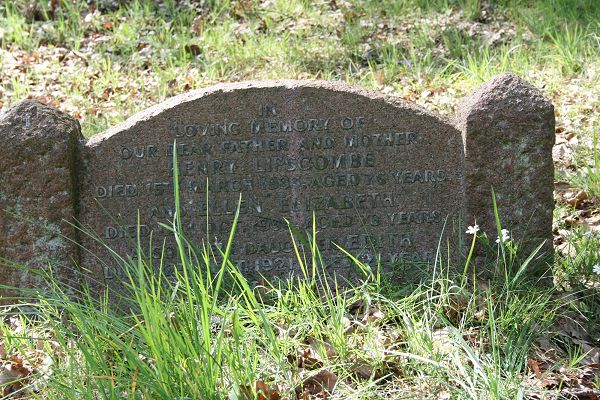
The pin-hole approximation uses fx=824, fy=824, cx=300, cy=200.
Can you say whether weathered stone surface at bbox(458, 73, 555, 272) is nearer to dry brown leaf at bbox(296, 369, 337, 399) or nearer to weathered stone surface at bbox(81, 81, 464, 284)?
weathered stone surface at bbox(81, 81, 464, 284)

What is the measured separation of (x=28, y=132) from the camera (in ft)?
11.7

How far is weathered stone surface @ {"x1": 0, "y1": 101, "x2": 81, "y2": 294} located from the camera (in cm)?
357

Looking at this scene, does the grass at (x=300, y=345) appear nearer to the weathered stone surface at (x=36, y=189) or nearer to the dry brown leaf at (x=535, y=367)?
the dry brown leaf at (x=535, y=367)

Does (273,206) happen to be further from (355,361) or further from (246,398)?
(246,398)

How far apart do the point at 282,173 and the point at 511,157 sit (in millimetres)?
1029

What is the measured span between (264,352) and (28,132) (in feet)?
4.76

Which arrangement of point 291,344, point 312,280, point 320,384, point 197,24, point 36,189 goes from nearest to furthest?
point 320,384
point 291,344
point 312,280
point 36,189
point 197,24

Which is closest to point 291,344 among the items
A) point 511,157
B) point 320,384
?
point 320,384

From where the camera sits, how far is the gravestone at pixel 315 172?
145 inches

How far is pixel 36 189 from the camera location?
11.8 ft

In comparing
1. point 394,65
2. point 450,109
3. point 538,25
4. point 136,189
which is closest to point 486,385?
point 136,189

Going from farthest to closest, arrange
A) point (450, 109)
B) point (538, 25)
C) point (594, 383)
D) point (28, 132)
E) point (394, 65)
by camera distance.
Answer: point (538, 25), point (394, 65), point (450, 109), point (28, 132), point (594, 383)

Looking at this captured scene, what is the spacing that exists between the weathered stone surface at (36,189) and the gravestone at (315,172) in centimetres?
2

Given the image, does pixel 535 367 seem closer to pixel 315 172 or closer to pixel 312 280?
pixel 312 280
